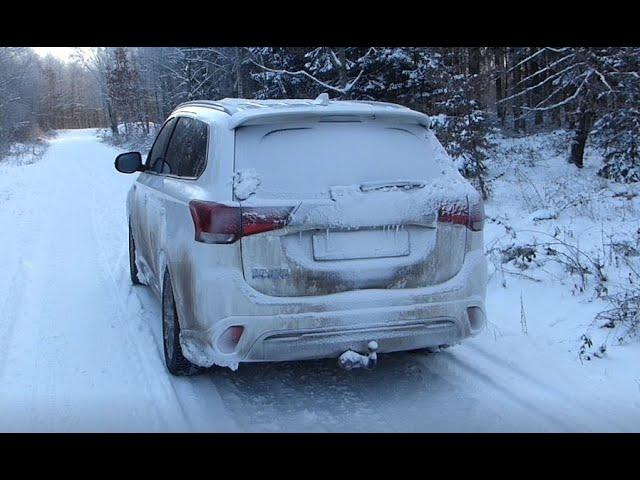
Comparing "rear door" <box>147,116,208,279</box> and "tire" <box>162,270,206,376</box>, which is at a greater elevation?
"rear door" <box>147,116,208,279</box>

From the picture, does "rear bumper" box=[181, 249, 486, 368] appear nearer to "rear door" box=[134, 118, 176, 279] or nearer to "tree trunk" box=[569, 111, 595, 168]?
"rear door" box=[134, 118, 176, 279]

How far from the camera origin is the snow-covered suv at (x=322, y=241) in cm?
345

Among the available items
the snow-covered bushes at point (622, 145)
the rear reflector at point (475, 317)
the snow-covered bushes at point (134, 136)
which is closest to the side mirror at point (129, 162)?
the rear reflector at point (475, 317)

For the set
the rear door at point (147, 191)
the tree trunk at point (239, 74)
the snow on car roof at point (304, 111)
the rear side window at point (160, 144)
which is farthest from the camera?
the tree trunk at point (239, 74)

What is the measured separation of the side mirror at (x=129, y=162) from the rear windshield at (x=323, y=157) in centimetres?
249

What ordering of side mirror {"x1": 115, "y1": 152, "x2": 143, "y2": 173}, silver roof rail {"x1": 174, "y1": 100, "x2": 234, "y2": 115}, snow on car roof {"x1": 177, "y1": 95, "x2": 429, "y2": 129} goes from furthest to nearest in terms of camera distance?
side mirror {"x1": 115, "y1": 152, "x2": 143, "y2": 173} → silver roof rail {"x1": 174, "y1": 100, "x2": 234, "y2": 115} → snow on car roof {"x1": 177, "y1": 95, "x2": 429, "y2": 129}

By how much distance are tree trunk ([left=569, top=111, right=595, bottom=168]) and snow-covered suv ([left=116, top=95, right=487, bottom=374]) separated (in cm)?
1158

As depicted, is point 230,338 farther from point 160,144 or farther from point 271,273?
point 160,144

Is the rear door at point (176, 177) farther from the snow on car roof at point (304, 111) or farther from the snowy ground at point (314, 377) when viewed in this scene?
the snowy ground at point (314, 377)

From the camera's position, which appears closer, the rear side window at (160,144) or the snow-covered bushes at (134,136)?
the rear side window at (160,144)

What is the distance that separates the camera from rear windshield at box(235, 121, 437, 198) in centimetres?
357

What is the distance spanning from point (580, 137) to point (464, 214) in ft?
39.1

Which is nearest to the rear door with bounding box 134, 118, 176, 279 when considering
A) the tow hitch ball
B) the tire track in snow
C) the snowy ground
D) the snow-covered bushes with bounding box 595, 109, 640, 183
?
the snowy ground
